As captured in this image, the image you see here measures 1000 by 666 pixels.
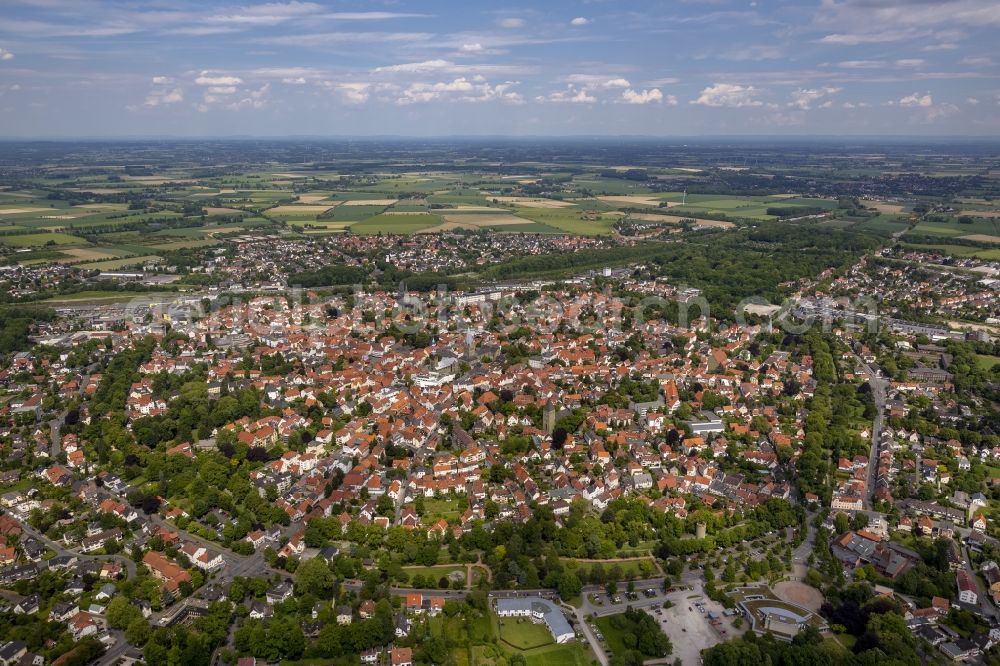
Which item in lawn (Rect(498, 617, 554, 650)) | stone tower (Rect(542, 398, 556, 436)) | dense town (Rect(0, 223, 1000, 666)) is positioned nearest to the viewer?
lawn (Rect(498, 617, 554, 650))

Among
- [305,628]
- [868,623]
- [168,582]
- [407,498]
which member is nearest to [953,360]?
[868,623]

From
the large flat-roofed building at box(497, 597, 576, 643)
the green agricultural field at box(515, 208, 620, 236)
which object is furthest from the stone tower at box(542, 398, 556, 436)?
the green agricultural field at box(515, 208, 620, 236)

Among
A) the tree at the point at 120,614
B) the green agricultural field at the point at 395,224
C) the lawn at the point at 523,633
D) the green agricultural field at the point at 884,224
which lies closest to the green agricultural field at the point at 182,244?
the green agricultural field at the point at 395,224

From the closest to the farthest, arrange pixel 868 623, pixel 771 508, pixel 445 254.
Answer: pixel 868 623 < pixel 771 508 < pixel 445 254

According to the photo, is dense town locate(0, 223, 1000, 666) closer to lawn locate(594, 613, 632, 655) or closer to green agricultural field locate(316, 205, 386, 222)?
lawn locate(594, 613, 632, 655)

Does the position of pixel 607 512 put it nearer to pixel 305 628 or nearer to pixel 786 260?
pixel 305 628

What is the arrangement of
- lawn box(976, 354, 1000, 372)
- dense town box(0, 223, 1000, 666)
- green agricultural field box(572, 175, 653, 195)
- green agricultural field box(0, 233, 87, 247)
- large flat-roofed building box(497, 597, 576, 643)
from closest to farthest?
1. large flat-roofed building box(497, 597, 576, 643)
2. dense town box(0, 223, 1000, 666)
3. lawn box(976, 354, 1000, 372)
4. green agricultural field box(0, 233, 87, 247)
5. green agricultural field box(572, 175, 653, 195)
